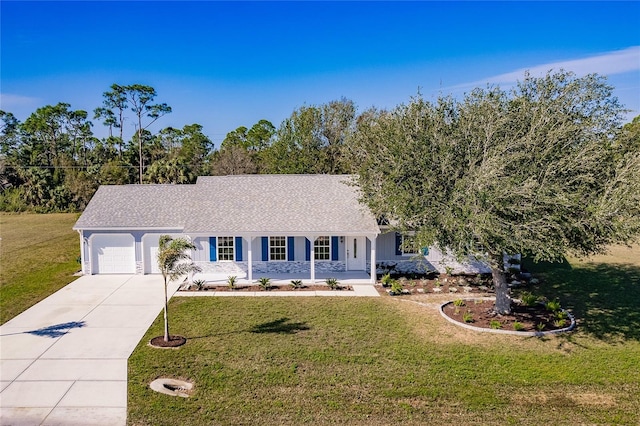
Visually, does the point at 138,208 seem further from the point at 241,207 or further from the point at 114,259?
the point at 241,207

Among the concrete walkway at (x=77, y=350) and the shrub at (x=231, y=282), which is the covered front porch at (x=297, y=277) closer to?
the shrub at (x=231, y=282)

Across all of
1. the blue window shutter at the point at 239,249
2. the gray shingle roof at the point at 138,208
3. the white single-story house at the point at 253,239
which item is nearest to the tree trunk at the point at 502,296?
the white single-story house at the point at 253,239

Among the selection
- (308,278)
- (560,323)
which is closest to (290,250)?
(308,278)

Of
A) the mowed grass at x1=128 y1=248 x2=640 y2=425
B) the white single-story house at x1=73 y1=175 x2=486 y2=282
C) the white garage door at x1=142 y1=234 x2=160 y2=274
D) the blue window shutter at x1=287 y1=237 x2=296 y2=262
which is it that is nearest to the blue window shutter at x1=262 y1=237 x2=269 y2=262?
the white single-story house at x1=73 y1=175 x2=486 y2=282

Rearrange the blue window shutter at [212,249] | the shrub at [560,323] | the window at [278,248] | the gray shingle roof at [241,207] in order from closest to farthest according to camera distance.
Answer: the shrub at [560,323]
the gray shingle roof at [241,207]
the blue window shutter at [212,249]
the window at [278,248]

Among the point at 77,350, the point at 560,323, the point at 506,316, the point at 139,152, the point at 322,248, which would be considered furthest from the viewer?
the point at 139,152

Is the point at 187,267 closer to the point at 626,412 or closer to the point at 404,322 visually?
the point at 404,322
